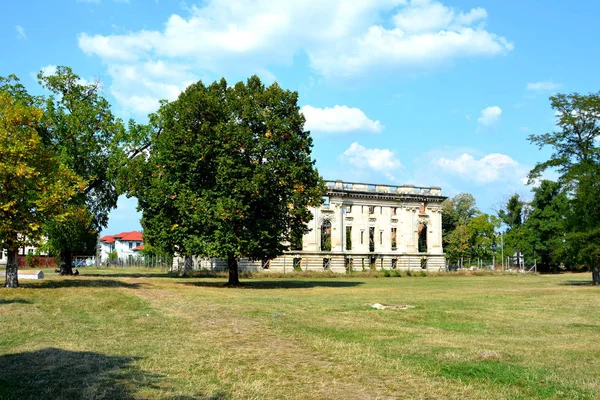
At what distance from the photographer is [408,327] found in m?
15.9

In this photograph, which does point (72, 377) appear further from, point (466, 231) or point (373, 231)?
point (466, 231)

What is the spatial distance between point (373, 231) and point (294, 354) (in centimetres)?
8226

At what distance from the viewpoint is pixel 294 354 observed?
450 inches

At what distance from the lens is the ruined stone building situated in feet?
283

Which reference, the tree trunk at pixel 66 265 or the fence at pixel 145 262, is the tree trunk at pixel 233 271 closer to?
the tree trunk at pixel 66 265

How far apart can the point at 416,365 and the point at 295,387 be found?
9.35ft

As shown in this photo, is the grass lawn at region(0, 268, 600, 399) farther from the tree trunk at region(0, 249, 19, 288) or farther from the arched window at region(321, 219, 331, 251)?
the arched window at region(321, 219, 331, 251)

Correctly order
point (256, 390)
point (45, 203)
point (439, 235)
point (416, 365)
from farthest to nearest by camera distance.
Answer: point (439, 235)
point (45, 203)
point (416, 365)
point (256, 390)

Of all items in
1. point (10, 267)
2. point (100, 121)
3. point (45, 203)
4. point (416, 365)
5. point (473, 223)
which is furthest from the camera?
point (473, 223)

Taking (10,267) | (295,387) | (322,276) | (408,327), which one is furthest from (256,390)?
(322,276)

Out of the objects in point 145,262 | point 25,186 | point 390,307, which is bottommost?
point 145,262

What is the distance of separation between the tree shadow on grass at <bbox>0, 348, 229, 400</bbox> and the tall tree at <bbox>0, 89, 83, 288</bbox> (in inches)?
707

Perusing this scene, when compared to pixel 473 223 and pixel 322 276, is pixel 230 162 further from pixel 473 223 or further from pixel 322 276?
pixel 473 223

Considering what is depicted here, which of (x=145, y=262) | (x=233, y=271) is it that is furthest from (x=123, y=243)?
(x=233, y=271)
